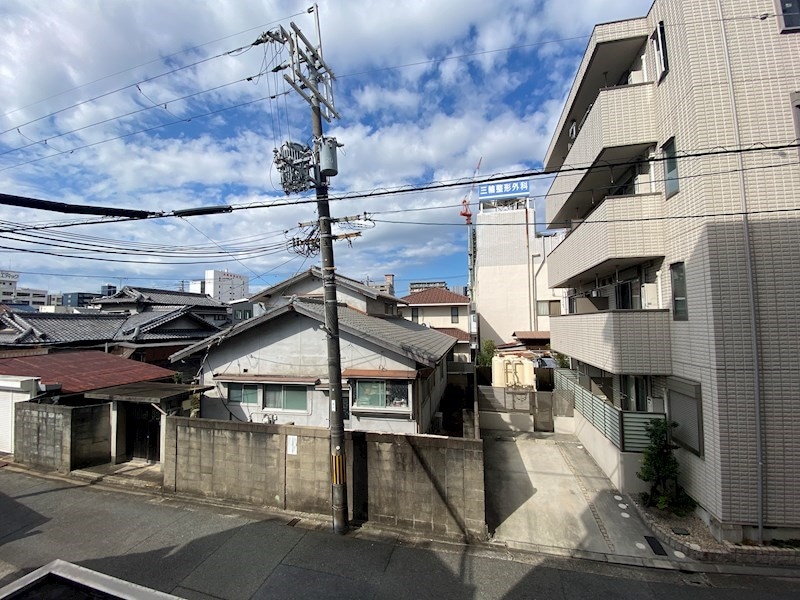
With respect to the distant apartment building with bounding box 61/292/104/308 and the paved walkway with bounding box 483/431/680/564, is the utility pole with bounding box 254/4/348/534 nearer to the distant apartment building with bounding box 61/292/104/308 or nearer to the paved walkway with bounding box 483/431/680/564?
Result: the paved walkway with bounding box 483/431/680/564

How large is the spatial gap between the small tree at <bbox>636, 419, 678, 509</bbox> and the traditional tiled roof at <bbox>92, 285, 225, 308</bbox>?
32.2 metres

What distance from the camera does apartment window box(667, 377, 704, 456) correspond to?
24.4 feet

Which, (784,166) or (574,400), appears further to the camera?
(574,400)

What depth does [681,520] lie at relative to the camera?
24.8 ft

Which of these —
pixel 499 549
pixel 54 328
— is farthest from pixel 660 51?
pixel 54 328

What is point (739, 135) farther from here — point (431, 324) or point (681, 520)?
point (431, 324)

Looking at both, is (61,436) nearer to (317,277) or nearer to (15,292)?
(317,277)

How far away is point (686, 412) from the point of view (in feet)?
26.0

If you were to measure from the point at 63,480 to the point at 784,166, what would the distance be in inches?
713

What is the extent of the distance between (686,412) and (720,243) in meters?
3.61

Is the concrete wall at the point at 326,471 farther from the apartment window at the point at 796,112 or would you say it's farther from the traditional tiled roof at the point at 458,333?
the traditional tiled roof at the point at 458,333

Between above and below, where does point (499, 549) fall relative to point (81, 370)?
below

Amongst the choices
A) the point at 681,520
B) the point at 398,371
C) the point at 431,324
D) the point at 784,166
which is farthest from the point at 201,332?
the point at 784,166

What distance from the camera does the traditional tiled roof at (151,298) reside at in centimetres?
3020
